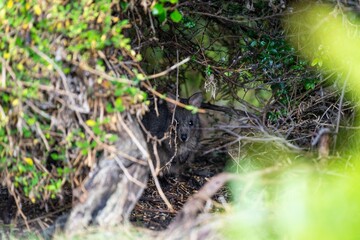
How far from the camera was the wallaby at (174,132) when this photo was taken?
23.8 feet

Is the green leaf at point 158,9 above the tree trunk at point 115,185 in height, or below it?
above

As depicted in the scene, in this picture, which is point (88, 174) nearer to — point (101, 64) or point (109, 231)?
point (109, 231)

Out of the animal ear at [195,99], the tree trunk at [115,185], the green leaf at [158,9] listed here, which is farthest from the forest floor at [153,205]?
the green leaf at [158,9]

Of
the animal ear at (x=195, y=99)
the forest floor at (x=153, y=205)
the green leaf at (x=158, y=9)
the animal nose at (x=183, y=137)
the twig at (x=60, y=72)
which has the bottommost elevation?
the forest floor at (x=153, y=205)

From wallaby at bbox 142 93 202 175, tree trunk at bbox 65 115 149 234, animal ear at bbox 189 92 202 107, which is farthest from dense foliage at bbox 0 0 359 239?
animal ear at bbox 189 92 202 107

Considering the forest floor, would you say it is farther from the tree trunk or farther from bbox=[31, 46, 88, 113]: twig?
bbox=[31, 46, 88, 113]: twig

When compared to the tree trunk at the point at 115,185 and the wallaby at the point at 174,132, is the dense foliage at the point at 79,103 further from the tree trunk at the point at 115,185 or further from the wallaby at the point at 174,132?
the wallaby at the point at 174,132

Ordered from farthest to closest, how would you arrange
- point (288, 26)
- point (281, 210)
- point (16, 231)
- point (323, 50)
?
1. point (288, 26)
2. point (323, 50)
3. point (16, 231)
4. point (281, 210)

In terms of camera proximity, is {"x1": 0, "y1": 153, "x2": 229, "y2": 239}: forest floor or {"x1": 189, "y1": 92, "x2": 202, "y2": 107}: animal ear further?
{"x1": 189, "y1": 92, "x2": 202, "y2": 107}: animal ear

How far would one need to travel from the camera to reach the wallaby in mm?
7262

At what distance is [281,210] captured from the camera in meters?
4.01

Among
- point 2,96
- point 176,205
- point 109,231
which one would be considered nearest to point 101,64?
point 2,96

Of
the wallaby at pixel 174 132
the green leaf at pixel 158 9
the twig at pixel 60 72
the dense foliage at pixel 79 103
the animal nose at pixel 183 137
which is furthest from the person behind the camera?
the animal nose at pixel 183 137

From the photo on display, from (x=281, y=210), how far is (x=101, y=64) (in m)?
1.80
